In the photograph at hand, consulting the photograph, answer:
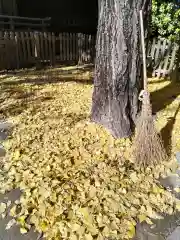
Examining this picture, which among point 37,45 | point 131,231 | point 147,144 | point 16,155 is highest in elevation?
point 37,45

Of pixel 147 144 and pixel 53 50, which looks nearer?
pixel 147 144

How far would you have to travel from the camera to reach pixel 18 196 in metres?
2.50

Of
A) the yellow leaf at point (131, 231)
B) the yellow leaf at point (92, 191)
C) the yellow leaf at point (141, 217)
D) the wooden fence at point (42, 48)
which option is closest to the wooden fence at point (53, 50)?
the wooden fence at point (42, 48)

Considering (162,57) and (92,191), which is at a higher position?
(162,57)

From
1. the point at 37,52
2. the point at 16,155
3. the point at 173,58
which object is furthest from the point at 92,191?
the point at 37,52

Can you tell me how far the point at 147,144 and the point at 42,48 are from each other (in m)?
6.65

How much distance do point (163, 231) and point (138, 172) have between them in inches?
29.8

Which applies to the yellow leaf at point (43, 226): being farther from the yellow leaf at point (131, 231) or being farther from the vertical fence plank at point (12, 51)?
the vertical fence plank at point (12, 51)

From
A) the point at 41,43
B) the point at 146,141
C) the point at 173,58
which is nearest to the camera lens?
the point at 146,141

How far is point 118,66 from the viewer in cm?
309

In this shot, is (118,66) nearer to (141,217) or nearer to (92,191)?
(92,191)

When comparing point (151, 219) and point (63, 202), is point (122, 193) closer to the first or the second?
point (151, 219)

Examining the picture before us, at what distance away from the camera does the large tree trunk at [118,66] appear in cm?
290

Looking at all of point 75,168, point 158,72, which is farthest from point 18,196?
point 158,72
